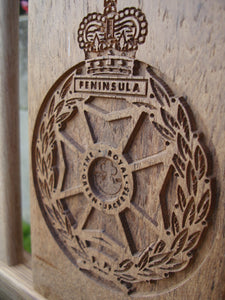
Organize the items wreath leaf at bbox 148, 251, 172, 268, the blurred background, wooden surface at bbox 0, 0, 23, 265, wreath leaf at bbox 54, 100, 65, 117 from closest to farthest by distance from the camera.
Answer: wreath leaf at bbox 148, 251, 172, 268, wreath leaf at bbox 54, 100, 65, 117, wooden surface at bbox 0, 0, 23, 265, the blurred background

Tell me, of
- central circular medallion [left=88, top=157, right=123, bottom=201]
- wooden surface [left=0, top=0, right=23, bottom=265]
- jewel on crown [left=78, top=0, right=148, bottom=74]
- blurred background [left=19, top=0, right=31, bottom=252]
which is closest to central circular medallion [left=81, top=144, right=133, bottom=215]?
central circular medallion [left=88, top=157, right=123, bottom=201]

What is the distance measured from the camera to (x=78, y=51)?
3.18ft

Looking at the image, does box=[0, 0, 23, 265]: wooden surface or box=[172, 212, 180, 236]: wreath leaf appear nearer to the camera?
box=[172, 212, 180, 236]: wreath leaf

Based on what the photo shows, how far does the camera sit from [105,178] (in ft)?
3.22

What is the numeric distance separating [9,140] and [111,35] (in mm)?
630

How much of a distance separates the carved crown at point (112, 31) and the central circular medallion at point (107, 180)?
0.87 ft

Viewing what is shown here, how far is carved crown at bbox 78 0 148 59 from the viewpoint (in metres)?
0.83

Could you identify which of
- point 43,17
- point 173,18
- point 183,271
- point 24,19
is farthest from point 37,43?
point 24,19

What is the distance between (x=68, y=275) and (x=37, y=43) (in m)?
0.76

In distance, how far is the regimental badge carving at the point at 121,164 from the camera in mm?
814

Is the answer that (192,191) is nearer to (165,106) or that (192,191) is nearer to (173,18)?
(165,106)

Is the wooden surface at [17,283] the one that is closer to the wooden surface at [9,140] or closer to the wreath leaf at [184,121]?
the wooden surface at [9,140]

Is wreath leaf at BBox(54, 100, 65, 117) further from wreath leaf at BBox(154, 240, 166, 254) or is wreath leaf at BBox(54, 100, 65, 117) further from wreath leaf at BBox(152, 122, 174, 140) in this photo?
wreath leaf at BBox(154, 240, 166, 254)

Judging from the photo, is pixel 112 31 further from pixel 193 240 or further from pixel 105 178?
pixel 193 240
